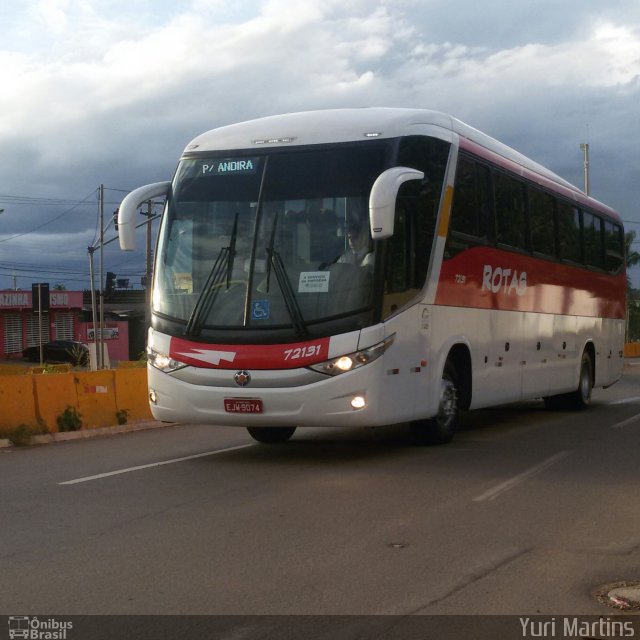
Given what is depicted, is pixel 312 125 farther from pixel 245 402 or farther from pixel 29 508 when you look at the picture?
pixel 29 508

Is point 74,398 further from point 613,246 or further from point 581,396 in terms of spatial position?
point 613,246

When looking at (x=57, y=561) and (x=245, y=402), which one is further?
(x=245, y=402)

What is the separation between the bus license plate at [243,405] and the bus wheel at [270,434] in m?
2.30

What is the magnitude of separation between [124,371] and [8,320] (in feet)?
157

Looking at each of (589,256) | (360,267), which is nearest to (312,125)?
(360,267)

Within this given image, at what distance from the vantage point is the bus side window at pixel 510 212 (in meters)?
13.4

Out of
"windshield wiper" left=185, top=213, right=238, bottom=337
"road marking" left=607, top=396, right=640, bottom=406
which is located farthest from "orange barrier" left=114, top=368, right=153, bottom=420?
"road marking" left=607, top=396, right=640, bottom=406

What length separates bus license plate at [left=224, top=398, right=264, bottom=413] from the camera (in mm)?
10117

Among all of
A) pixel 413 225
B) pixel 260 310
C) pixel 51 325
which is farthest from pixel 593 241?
pixel 51 325

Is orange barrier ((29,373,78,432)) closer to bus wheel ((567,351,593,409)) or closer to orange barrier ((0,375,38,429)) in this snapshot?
orange barrier ((0,375,38,429))

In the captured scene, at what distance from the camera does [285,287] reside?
10180 millimetres

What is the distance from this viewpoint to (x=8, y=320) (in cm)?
6166
